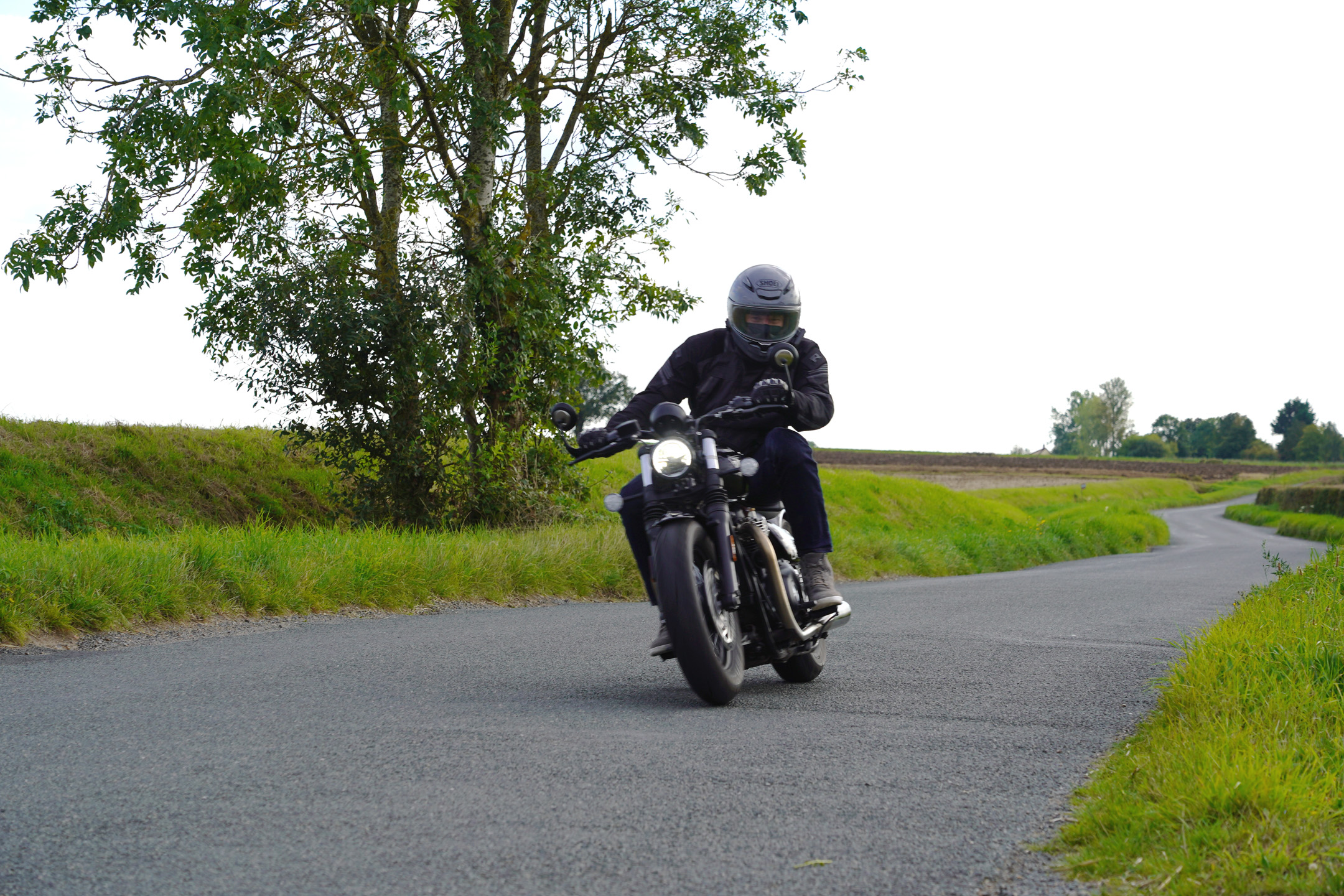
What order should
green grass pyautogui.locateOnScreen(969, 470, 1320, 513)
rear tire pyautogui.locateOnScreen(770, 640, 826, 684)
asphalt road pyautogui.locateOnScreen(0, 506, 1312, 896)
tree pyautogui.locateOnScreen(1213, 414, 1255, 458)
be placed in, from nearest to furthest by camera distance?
asphalt road pyautogui.locateOnScreen(0, 506, 1312, 896) → rear tire pyautogui.locateOnScreen(770, 640, 826, 684) → green grass pyautogui.locateOnScreen(969, 470, 1320, 513) → tree pyautogui.locateOnScreen(1213, 414, 1255, 458)

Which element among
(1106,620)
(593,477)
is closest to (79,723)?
(1106,620)

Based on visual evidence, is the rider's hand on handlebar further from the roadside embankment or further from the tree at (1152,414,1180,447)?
the tree at (1152,414,1180,447)

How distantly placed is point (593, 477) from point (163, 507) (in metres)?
6.53

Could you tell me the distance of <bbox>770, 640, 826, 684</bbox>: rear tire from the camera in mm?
5793

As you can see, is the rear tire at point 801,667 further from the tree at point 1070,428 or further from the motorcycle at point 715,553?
the tree at point 1070,428

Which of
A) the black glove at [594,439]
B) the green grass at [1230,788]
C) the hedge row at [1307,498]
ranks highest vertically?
the black glove at [594,439]

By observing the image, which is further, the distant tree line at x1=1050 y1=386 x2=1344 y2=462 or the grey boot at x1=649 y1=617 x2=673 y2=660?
the distant tree line at x1=1050 y1=386 x2=1344 y2=462

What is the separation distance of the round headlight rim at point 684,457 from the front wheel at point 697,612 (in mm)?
215

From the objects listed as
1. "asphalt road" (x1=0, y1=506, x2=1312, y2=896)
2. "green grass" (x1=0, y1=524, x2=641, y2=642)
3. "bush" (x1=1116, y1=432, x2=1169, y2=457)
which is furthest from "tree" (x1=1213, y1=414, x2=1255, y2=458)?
"asphalt road" (x1=0, y1=506, x2=1312, y2=896)

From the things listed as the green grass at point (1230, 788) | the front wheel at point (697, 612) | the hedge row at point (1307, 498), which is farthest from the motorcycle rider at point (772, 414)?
the hedge row at point (1307, 498)

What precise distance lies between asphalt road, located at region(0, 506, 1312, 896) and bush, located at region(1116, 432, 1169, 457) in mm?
160471

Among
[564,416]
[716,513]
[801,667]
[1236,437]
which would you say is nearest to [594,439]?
[564,416]

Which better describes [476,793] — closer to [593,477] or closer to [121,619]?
[121,619]

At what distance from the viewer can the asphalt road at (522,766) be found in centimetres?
277
